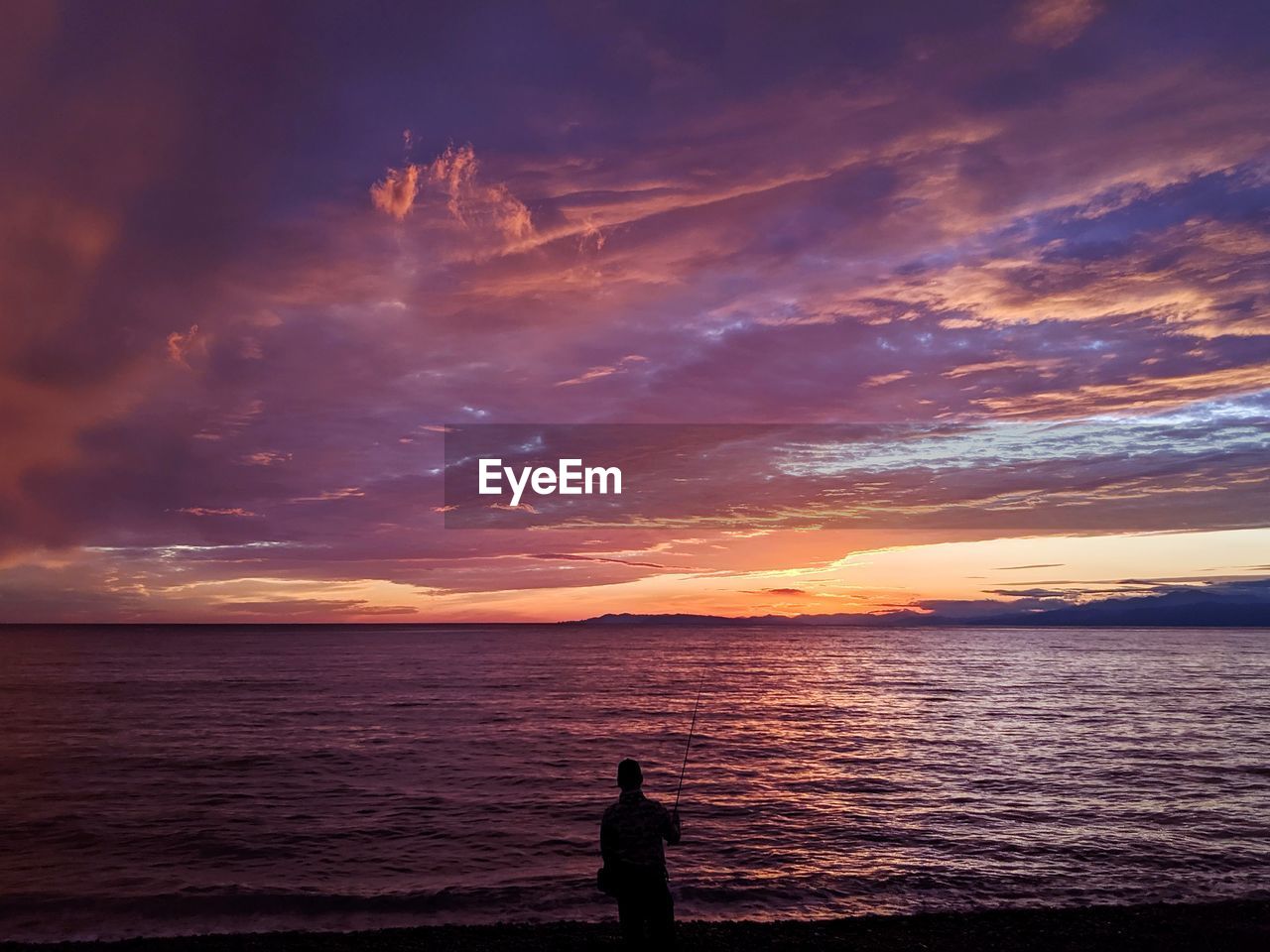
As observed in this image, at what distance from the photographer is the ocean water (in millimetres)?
14758

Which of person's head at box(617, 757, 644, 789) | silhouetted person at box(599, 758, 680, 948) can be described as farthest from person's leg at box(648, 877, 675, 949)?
person's head at box(617, 757, 644, 789)

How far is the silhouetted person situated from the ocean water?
492 cm

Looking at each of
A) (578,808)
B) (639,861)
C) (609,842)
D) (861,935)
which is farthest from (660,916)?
(578,808)

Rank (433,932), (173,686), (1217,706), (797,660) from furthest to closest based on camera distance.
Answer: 1. (797,660)
2. (173,686)
3. (1217,706)
4. (433,932)

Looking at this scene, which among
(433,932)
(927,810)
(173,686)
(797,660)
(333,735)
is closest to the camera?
(433,932)

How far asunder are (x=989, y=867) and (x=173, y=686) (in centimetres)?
6911

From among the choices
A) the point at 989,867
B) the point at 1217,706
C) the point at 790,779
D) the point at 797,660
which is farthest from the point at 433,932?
the point at 797,660

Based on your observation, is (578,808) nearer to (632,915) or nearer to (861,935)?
(861,935)

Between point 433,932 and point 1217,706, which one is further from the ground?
point 433,932

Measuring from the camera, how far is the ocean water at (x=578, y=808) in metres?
14.8

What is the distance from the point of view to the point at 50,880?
16031 millimetres

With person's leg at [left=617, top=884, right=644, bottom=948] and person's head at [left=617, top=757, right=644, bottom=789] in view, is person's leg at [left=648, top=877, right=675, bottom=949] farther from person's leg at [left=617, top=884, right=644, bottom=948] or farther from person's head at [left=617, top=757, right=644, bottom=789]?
person's head at [left=617, top=757, right=644, bottom=789]

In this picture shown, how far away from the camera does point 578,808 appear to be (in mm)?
22094

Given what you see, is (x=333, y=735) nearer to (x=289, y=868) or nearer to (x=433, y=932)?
(x=289, y=868)
